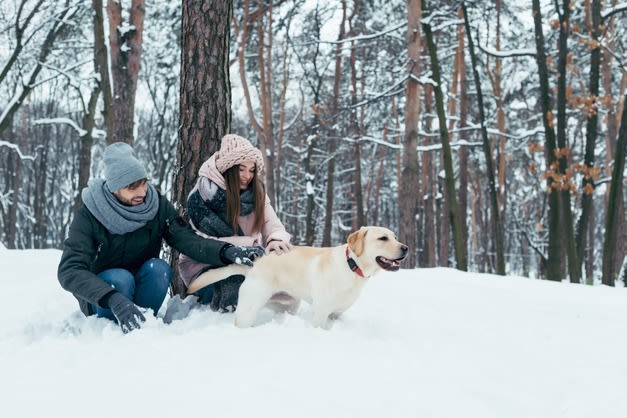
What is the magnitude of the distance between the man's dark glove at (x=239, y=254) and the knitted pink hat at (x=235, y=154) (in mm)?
594

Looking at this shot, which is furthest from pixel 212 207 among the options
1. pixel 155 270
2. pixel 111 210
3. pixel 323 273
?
pixel 323 273

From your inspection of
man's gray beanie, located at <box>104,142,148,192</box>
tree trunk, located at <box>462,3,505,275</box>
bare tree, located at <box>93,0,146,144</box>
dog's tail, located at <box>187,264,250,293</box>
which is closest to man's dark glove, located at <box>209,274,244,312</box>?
dog's tail, located at <box>187,264,250,293</box>

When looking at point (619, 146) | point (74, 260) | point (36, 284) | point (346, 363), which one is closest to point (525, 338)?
point (346, 363)

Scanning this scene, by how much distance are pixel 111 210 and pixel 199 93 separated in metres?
1.73

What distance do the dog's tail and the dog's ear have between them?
767 millimetres

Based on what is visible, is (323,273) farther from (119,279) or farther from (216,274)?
(119,279)

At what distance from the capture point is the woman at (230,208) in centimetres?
358

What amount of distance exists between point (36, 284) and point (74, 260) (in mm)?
2908

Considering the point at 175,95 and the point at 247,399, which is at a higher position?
the point at 175,95

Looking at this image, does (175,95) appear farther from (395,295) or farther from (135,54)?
(395,295)

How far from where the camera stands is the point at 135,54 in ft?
27.1

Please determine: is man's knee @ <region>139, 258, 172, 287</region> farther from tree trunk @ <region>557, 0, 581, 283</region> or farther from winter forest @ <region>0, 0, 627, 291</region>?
tree trunk @ <region>557, 0, 581, 283</region>

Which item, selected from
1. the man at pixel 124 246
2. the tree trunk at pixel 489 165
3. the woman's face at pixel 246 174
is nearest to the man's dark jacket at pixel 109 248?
the man at pixel 124 246

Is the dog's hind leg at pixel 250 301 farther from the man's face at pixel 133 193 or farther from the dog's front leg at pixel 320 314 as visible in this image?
the man's face at pixel 133 193
